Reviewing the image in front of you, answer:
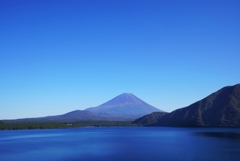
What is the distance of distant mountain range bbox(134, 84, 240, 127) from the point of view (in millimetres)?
115750

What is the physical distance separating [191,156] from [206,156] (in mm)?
1718

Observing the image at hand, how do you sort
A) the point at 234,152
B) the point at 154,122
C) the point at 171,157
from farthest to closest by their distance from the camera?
the point at 154,122
the point at 234,152
the point at 171,157

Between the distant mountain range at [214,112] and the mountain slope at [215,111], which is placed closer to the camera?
the mountain slope at [215,111]

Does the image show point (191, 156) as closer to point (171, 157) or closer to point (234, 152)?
point (171, 157)

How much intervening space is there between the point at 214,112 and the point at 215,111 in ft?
1.84

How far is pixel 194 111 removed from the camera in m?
138

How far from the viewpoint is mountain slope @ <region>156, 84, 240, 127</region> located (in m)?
116

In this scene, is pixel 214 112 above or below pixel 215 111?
below

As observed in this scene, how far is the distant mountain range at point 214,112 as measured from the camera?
11575 centimetres

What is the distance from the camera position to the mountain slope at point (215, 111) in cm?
11553

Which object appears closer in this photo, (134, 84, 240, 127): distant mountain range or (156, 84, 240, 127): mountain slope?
(156, 84, 240, 127): mountain slope

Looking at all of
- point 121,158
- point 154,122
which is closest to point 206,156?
point 121,158

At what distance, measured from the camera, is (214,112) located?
125 m

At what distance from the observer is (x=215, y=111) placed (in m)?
125
